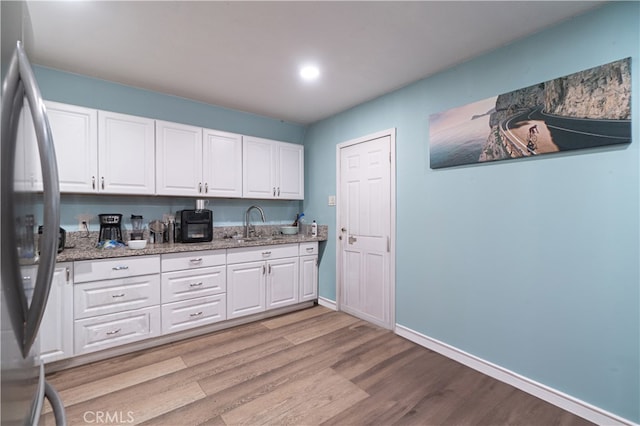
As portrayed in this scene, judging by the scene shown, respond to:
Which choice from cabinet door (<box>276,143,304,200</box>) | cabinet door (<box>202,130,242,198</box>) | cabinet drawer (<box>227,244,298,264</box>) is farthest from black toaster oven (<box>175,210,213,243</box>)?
cabinet door (<box>276,143,304,200</box>)

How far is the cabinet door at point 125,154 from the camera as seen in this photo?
248 cm

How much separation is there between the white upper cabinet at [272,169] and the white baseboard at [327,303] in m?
1.38

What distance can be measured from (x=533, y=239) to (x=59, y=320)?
135 inches

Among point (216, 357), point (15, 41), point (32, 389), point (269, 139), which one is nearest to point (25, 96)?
point (15, 41)

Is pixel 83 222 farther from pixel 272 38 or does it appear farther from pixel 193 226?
pixel 272 38

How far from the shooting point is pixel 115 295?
228 centimetres

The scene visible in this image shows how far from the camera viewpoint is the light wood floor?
5.47ft

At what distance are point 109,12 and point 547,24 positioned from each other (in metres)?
2.80

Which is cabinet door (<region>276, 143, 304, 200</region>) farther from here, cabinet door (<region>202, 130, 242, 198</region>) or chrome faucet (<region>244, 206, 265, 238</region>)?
cabinet door (<region>202, 130, 242, 198</region>)

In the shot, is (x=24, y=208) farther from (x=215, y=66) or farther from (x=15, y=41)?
(x=215, y=66)

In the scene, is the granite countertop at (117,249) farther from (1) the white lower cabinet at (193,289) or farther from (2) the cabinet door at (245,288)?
(2) the cabinet door at (245,288)

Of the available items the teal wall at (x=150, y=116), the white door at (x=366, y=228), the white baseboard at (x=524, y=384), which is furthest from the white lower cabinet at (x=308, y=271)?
the white baseboard at (x=524, y=384)

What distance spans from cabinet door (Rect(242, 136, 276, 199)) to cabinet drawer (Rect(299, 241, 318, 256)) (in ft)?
2.43

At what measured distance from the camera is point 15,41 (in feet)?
1.98
